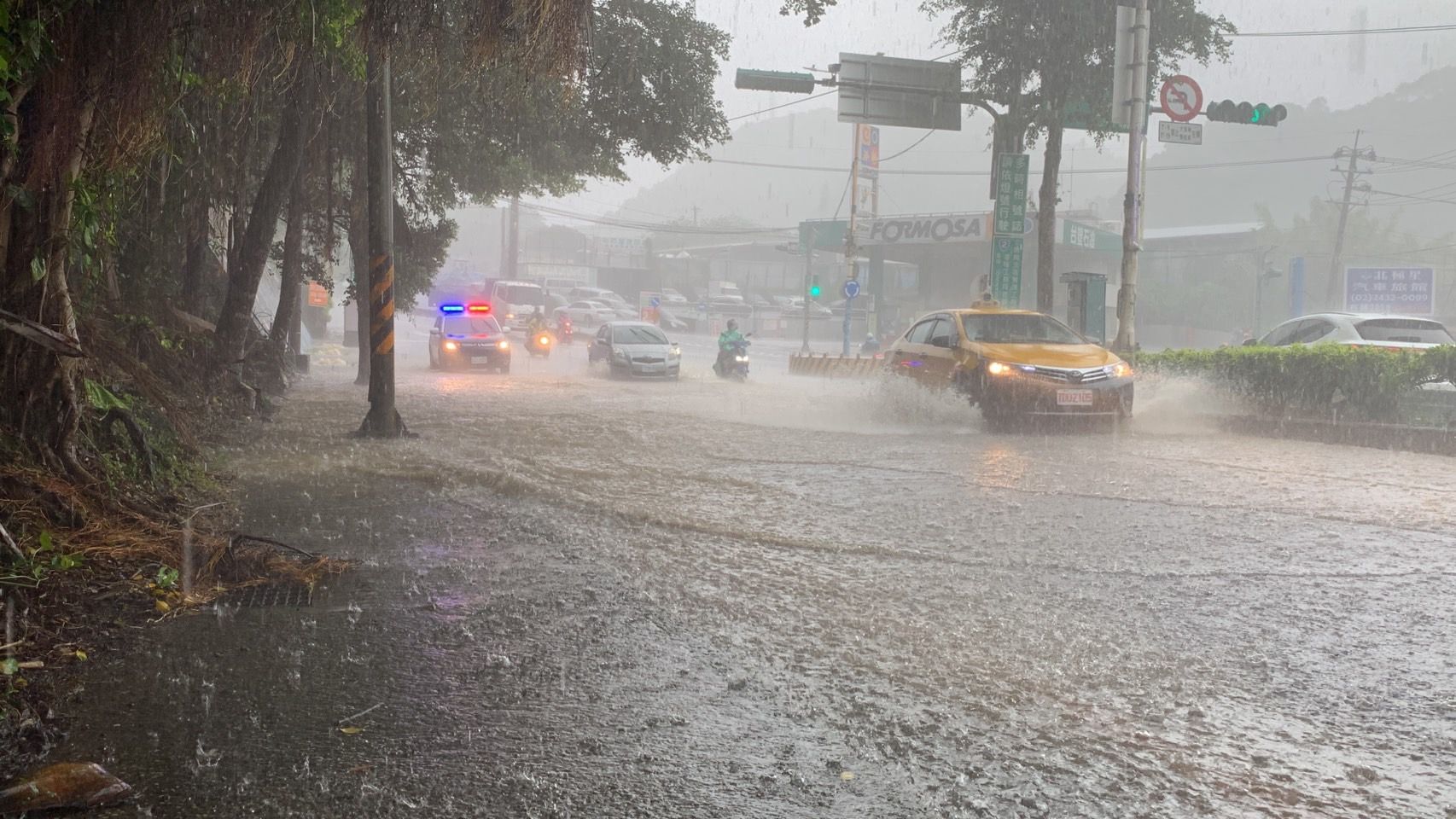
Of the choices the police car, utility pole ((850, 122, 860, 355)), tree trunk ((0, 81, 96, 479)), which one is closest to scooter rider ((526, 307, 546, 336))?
the police car

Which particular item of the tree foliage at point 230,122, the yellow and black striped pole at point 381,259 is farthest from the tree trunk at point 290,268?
the yellow and black striped pole at point 381,259

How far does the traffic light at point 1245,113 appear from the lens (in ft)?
60.7

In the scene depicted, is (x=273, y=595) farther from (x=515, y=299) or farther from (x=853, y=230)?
(x=515, y=299)

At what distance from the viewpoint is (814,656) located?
497cm

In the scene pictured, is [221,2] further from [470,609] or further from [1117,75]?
[1117,75]

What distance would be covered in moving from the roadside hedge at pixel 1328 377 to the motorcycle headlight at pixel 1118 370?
2008mm

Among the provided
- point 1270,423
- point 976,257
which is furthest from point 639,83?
point 976,257

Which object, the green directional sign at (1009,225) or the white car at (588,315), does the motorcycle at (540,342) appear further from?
the green directional sign at (1009,225)

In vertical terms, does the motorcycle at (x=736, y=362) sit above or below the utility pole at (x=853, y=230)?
below

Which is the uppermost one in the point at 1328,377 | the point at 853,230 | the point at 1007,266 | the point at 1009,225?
the point at 853,230

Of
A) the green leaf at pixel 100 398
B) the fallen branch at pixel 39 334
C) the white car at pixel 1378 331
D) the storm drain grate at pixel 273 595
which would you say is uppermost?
the white car at pixel 1378 331

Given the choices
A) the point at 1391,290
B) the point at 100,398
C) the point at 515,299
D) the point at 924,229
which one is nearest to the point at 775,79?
the point at 100,398

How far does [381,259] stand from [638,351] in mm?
14045

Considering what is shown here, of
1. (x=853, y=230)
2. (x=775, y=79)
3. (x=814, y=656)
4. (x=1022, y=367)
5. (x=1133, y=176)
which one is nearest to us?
(x=814, y=656)
